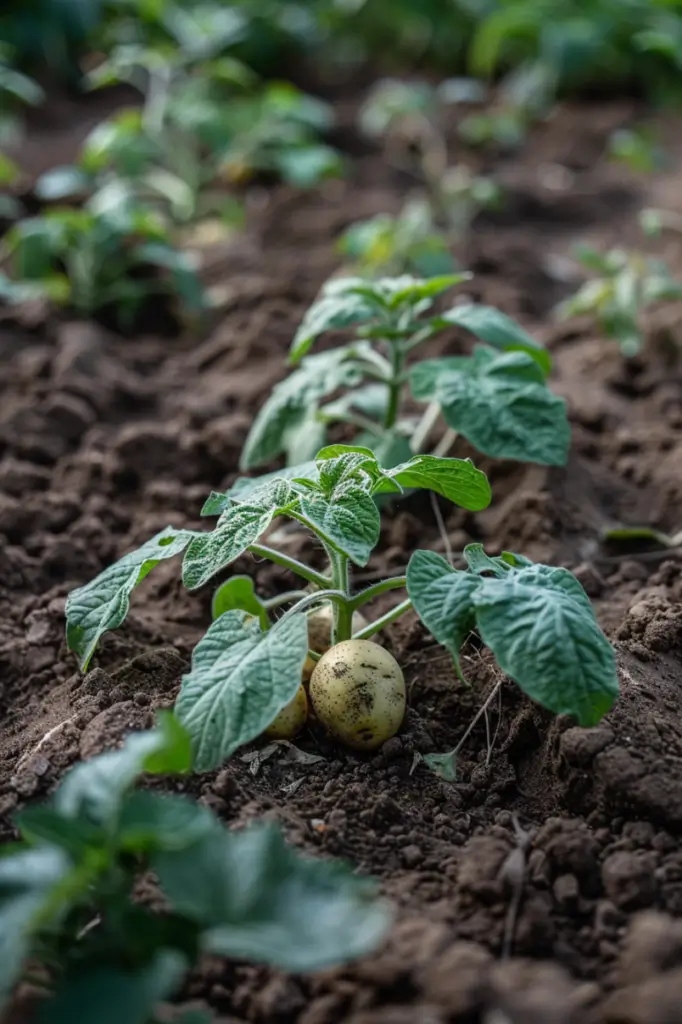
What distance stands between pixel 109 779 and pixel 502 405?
4.12ft

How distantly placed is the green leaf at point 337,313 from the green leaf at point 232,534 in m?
0.63

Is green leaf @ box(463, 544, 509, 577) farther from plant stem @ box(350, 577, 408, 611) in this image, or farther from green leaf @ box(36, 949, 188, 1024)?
green leaf @ box(36, 949, 188, 1024)

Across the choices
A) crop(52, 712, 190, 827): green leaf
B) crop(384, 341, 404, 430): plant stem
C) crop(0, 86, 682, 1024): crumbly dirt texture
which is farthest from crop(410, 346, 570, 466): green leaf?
crop(52, 712, 190, 827): green leaf

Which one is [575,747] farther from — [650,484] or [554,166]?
[554,166]

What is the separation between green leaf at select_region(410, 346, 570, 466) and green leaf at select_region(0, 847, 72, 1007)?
4.08ft

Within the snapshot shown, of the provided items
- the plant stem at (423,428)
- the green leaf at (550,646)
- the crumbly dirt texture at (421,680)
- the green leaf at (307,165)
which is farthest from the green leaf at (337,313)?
the green leaf at (307,165)

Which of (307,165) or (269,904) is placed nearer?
(269,904)

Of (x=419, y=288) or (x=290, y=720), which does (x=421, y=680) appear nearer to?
(x=290, y=720)

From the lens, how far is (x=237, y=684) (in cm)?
161

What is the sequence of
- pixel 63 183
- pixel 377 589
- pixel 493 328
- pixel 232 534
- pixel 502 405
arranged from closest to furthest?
pixel 232 534
pixel 377 589
pixel 502 405
pixel 493 328
pixel 63 183

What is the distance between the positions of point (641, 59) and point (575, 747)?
5172mm

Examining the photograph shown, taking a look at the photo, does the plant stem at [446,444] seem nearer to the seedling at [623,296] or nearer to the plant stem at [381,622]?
the plant stem at [381,622]

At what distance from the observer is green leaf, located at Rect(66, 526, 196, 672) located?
180cm

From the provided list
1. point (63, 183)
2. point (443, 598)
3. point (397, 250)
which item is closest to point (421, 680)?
point (443, 598)
